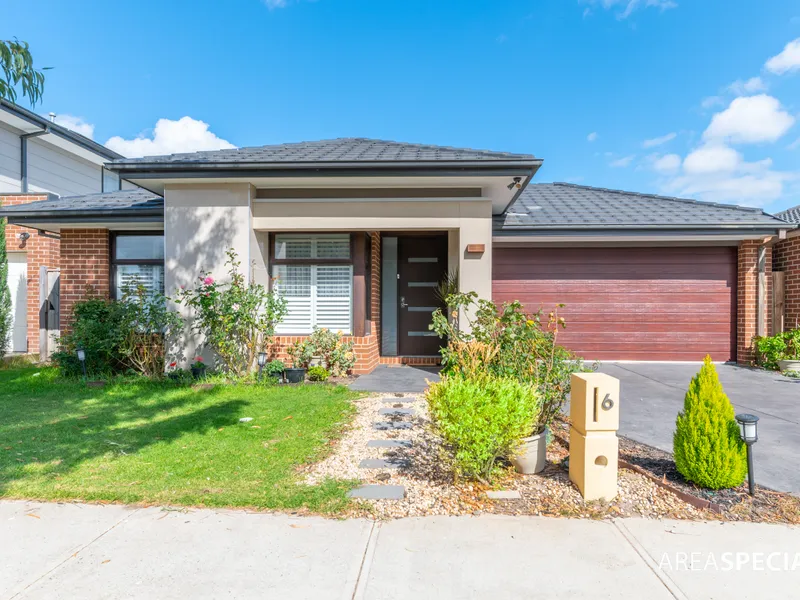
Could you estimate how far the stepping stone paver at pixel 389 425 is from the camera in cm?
471

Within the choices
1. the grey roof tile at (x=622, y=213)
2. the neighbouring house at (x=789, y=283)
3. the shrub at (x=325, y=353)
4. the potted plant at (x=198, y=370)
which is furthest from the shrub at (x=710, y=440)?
the neighbouring house at (x=789, y=283)

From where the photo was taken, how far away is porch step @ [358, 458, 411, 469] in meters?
3.67

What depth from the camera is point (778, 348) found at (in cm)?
802

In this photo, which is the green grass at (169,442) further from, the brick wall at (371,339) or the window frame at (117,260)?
the window frame at (117,260)

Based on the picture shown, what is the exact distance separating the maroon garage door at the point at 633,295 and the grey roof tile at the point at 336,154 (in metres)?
2.83

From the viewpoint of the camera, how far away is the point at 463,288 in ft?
23.1

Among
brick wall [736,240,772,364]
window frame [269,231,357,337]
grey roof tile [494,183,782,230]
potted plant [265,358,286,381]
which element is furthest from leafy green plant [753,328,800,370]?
potted plant [265,358,286,381]

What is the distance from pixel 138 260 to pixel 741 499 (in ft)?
30.4

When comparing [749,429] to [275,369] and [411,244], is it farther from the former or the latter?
[411,244]

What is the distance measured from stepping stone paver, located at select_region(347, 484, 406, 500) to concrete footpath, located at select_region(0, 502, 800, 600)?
0.31m

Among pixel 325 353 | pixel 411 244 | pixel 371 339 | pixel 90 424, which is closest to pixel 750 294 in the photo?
pixel 411 244

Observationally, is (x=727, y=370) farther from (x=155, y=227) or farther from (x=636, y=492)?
(x=155, y=227)

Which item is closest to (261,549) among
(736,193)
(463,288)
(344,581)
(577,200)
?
(344,581)

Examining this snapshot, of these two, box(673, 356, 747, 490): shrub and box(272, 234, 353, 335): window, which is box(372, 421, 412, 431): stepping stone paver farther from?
box(272, 234, 353, 335): window
